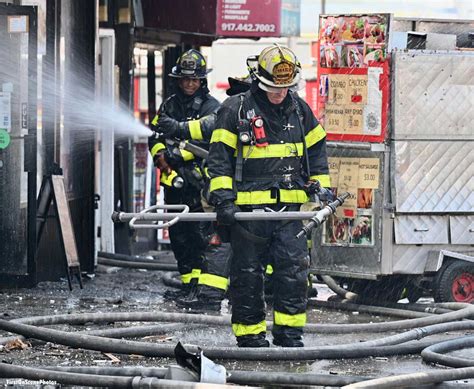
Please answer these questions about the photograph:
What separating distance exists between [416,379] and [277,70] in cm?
244

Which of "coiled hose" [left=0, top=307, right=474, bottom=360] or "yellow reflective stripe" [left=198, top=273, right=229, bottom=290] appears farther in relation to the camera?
"yellow reflective stripe" [left=198, top=273, right=229, bottom=290]

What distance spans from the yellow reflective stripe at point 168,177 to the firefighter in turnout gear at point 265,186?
256cm

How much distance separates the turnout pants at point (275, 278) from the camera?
9.33m

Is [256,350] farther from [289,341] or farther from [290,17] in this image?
[290,17]

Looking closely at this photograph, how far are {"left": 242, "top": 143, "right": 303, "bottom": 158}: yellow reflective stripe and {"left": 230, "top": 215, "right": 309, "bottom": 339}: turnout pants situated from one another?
440mm

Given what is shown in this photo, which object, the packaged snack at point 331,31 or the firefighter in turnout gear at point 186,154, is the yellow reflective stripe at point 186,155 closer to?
the firefighter in turnout gear at point 186,154

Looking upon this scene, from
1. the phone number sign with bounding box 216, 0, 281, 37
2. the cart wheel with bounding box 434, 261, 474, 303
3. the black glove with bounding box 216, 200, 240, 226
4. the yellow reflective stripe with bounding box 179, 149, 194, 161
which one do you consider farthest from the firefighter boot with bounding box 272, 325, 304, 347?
the phone number sign with bounding box 216, 0, 281, 37

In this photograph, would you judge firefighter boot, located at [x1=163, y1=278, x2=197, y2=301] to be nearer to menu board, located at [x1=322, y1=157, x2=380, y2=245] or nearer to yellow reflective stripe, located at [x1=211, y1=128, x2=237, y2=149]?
menu board, located at [x1=322, y1=157, x2=380, y2=245]

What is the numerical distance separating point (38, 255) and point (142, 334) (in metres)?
3.27

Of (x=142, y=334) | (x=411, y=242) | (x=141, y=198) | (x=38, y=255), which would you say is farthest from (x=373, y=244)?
(x=141, y=198)

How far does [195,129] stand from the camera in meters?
11.5

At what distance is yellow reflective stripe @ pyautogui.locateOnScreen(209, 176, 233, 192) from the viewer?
923 cm

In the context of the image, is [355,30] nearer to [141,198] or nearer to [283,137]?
[283,137]

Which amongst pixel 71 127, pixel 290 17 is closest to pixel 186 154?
pixel 71 127
